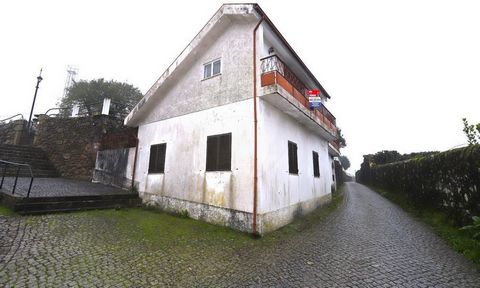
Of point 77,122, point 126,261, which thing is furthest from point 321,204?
point 77,122

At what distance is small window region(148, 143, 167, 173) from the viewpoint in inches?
390

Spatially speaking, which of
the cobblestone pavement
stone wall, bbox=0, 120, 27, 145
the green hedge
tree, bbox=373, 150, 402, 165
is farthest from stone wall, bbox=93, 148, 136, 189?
tree, bbox=373, 150, 402, 165

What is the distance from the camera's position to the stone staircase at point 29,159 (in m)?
12.5

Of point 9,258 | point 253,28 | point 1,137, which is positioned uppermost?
point 253,28

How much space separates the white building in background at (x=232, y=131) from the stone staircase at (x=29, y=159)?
276 inches

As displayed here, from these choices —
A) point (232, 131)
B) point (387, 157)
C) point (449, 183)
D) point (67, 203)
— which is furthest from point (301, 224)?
point (387, 157)

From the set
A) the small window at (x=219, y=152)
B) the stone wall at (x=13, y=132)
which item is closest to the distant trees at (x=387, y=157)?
the small window at (x=219, y=152)

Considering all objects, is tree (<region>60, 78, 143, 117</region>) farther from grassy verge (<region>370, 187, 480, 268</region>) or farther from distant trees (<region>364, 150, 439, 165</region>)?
distant trees (<region>364, 150, 439, 165</region>)

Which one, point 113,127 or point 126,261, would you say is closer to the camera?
point 126,261

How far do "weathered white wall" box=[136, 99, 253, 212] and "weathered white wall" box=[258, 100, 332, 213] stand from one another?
0.42 metres

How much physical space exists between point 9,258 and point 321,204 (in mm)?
11644

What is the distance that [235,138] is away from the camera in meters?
7.58

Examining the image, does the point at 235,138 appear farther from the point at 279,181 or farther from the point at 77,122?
the point at 77,122

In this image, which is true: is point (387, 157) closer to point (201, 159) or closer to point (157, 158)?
point (201, 159)
